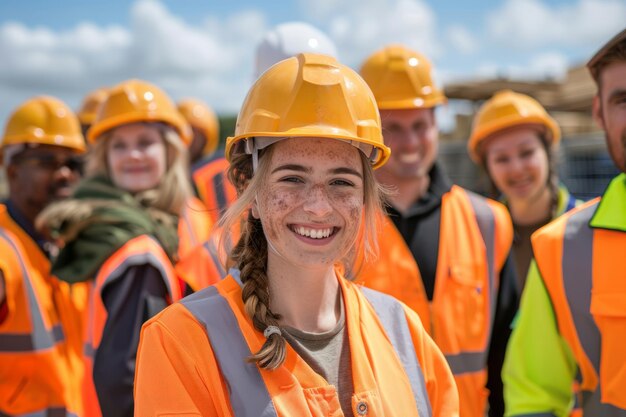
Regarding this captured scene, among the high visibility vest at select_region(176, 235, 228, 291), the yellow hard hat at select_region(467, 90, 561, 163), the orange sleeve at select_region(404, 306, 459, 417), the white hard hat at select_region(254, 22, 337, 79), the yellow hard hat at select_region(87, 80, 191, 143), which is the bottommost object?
the orange sleeve at select_region(404, 306, 459, 417)

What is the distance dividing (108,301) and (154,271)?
0.24 meters

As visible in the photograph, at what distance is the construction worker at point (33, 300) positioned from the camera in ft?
10.9

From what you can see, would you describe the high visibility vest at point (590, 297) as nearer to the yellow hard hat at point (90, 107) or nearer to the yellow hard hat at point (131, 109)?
the yellow hard hat at point (131, 109)

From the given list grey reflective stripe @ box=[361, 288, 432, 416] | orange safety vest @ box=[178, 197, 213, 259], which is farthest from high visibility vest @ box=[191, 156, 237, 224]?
grey reflective stripe @ box=[361, 288, 432, 416]

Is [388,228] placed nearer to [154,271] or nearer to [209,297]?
[154,271]

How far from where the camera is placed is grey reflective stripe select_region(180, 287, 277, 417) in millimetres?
1595

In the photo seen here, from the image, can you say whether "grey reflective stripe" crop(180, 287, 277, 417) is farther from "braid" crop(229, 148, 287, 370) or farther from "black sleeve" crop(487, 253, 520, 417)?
"black sleeve" crop(487, 253, 520, 417)

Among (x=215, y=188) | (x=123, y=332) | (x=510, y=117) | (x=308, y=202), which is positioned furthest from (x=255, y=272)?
(x=510, y=117)

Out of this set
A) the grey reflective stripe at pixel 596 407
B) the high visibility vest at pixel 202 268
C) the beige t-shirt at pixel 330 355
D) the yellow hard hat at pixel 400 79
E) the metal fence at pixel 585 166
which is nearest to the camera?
the beige t-shirt at pixel 330 355

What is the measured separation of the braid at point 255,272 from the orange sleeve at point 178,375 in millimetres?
126

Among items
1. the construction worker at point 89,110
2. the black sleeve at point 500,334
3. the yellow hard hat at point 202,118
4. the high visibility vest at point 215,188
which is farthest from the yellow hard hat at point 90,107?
the black sleeve at point 500,334

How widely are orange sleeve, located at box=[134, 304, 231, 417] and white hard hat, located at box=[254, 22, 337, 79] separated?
6.08 ft

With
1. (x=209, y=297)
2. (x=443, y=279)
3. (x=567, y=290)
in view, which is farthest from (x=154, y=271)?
(x=567, y=290)

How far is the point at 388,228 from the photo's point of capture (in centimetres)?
301
